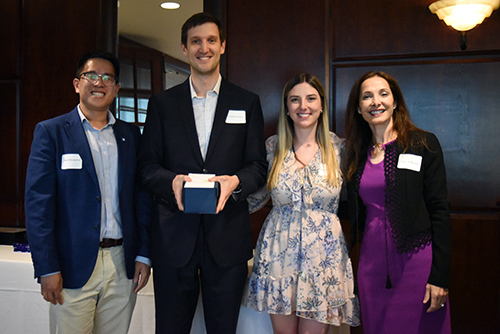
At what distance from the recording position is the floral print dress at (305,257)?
197 centimetres

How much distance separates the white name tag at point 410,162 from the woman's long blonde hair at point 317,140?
1.03ft

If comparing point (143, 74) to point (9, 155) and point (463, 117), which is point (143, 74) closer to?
point (9, 155)

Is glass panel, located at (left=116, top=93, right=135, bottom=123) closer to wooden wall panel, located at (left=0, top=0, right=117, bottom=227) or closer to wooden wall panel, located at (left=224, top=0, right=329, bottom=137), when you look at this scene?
wooden wall panel, located at (left=0, top=0, right=117, bottom=227)

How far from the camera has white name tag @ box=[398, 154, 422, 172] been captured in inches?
75.5

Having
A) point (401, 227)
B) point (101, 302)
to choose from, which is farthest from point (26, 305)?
point (401, 227)

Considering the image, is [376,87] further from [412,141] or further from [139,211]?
[139,211]

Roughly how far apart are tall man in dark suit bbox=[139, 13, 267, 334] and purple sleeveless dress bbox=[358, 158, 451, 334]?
55 cm

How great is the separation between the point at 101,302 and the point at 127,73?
399 centimetres

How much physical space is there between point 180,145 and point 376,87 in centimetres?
100

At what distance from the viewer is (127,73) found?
17.7 feet

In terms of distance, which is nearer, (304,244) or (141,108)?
(304,244)

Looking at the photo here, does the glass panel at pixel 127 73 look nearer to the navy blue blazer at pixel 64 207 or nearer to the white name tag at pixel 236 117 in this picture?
the navy blue blazer at pixel 64 207

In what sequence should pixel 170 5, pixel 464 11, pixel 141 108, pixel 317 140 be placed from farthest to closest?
pixel 141 108 → pixel 170 5 → pixel 464 11 → pixel 317 140

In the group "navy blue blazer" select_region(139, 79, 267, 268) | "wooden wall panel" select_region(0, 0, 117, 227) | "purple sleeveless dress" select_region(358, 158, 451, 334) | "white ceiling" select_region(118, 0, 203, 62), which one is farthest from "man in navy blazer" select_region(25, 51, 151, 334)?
"white ceiling" select_region(118, 0, 203, 62)
